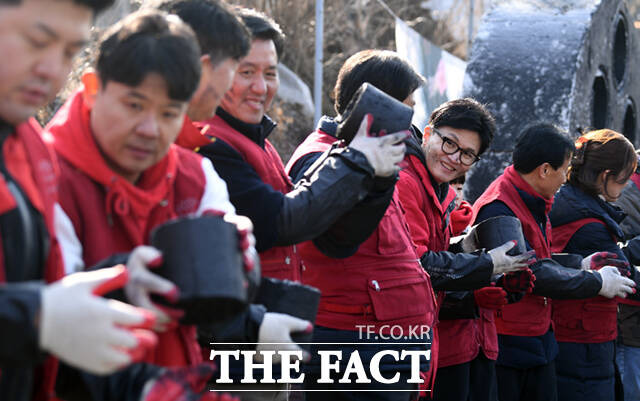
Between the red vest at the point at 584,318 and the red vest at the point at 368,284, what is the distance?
1655 millimetres

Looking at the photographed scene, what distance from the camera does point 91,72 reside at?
6.37 feet

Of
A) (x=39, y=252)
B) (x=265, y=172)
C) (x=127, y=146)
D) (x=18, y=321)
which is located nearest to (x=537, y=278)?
(x=265, y=172)

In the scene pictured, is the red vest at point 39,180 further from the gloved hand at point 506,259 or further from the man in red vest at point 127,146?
the gloved hand at point 506,259

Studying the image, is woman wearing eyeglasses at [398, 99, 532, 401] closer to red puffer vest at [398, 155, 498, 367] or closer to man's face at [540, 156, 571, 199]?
red puffer vest at [398, 155, 498, 367]

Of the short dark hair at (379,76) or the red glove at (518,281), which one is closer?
the short dark hair at (379,76)

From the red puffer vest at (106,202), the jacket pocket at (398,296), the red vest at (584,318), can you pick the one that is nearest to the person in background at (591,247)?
the red vest at (584,318)

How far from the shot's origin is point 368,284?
3.03 metres

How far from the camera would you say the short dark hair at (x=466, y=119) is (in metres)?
3.71

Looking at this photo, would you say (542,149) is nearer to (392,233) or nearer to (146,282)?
(392,233)

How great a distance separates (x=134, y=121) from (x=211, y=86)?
60 centimetres

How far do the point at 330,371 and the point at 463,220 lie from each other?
156 centimetres

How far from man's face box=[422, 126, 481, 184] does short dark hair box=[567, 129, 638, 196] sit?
1142mm

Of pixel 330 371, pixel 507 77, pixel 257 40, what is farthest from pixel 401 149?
pixel 507 77

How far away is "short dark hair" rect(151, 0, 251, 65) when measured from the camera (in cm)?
237
